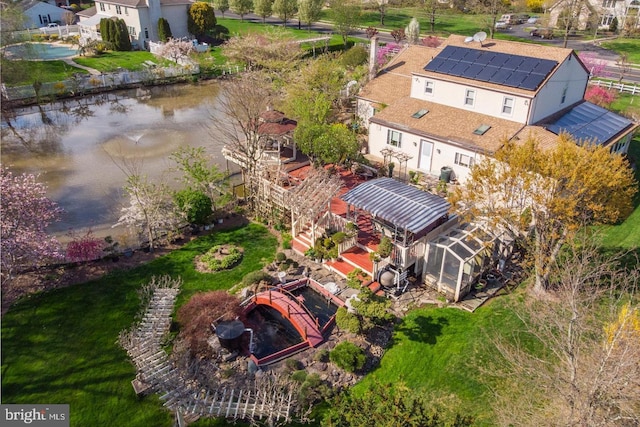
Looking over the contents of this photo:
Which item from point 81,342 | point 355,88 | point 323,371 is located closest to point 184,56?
point 355,88

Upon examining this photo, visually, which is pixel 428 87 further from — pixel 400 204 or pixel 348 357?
pixel 348 357

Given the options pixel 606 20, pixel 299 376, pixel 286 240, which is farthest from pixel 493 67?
pixel 606 20

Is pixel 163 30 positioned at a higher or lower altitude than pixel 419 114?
higher

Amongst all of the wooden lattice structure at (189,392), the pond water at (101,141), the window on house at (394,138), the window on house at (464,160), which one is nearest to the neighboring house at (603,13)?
the window on house at (394,138)

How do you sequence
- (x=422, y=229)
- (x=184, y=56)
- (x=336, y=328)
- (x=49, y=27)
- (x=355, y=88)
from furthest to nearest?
(x=49, y=27), (x=184, y=56), (x=355, y=88), (x=422, y=229), (x=336, y=328)

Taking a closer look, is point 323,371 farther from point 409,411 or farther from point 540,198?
point 540,198
